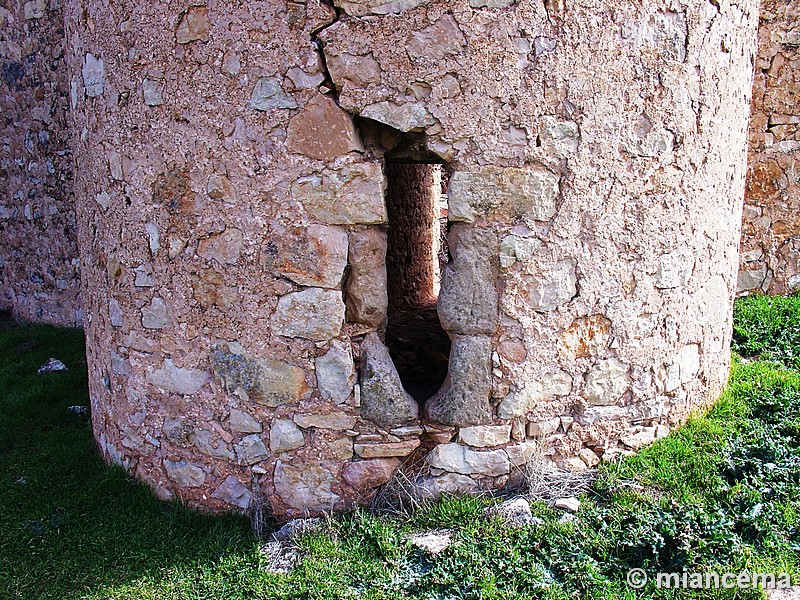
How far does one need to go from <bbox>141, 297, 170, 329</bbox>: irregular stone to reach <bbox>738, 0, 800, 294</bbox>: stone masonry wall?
512 cm

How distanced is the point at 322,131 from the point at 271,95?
10.9 inches

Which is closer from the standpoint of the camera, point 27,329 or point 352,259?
point 352,259

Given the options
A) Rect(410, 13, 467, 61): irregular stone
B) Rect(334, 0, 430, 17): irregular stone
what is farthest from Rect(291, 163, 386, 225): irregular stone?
Rect(334, 0, 430, 17): irregular stone

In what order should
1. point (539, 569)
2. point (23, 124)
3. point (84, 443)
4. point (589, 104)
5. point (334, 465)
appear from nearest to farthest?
1. point (539, 569)
2. point (589, 104)
3. point (334, 465)
4. point (84, 443)
5. point (23, 124)

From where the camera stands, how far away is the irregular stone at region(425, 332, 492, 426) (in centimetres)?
329

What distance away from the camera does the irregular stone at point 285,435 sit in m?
3.36

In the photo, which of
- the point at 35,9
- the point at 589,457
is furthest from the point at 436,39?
the point at 35,9

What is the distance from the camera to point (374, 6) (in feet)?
9.78

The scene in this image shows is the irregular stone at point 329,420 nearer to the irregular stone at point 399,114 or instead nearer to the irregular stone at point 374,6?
the irregular stone at point 399,114

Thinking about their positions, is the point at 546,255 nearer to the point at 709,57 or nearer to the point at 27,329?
the point at 709,57

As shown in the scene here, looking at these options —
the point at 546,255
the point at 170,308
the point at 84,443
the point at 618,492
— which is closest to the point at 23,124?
the point at 84,443

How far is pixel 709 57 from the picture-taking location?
3463 millimetres

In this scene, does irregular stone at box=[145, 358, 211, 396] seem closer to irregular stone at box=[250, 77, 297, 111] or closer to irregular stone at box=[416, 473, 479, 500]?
irregular stone at box=[416, 473, 479, 500]

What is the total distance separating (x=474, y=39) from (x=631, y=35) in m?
0.76
